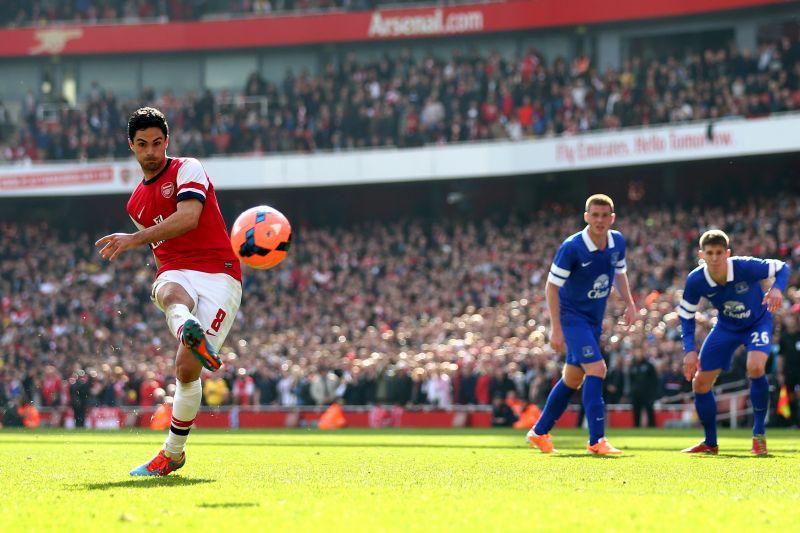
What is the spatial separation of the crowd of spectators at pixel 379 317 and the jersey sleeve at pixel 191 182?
45.4 feet

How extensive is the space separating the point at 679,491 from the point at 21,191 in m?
33.9

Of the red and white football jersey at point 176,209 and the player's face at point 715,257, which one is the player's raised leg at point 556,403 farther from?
the red and white football jersey at point 176,209

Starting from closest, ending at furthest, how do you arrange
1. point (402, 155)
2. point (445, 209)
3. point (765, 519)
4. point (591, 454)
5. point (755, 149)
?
point (765, 519) → point (591, 454) → point (755, 149) → point (402, 155) → point (445, 209)

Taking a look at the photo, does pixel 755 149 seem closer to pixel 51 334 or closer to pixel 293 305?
pixel 293 305

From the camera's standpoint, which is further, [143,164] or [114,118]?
[114,118]

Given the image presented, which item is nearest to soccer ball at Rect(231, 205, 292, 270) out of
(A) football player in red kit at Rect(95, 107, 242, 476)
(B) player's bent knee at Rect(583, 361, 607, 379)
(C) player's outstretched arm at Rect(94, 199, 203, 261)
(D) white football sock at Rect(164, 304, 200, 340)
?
(A) football player in red kit at Rect(95, 107, 242, 476)

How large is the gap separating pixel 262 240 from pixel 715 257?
4.46m

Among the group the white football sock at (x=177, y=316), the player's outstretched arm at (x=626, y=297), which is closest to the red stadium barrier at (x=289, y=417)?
the player's outstretched arm at (x=626, y=297)

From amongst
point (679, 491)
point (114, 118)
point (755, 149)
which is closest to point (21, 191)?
point (114, 118)

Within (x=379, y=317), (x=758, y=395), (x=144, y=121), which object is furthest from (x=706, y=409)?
(x=379, y=317)

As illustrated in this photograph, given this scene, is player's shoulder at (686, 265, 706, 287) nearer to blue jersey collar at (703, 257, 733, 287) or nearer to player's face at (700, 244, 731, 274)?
blue jersey collar at (703, 257, 733, 287)

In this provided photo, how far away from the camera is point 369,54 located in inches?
1639

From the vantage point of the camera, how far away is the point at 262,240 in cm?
980

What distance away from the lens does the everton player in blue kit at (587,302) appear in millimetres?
11844
